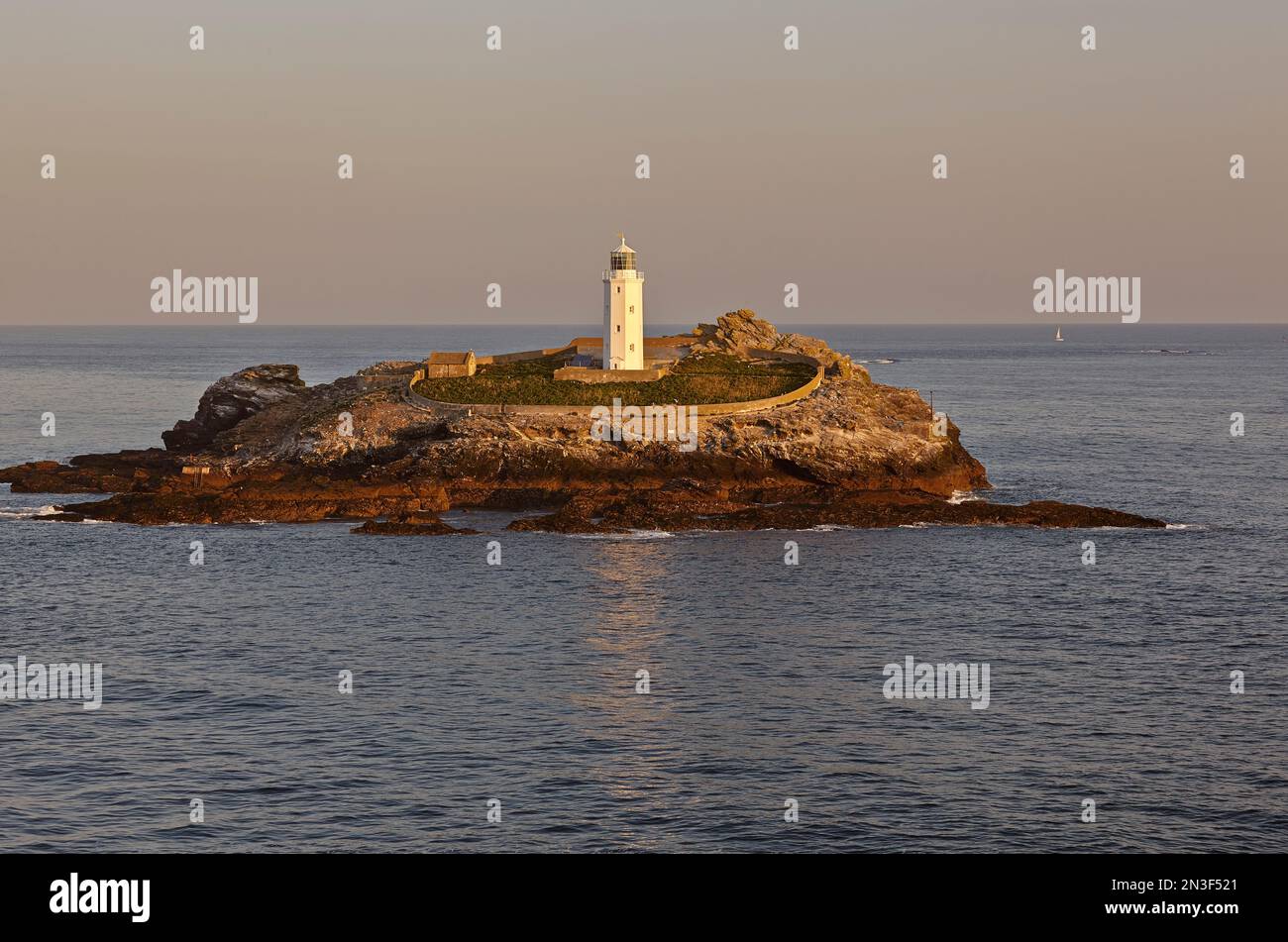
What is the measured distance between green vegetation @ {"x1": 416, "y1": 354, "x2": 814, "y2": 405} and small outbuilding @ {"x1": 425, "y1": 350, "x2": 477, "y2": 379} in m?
0.99

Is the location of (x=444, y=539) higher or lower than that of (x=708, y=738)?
higher

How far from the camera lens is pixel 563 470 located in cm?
7431

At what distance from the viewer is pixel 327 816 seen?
29.9 metres

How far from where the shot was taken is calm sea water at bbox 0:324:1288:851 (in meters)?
30.0

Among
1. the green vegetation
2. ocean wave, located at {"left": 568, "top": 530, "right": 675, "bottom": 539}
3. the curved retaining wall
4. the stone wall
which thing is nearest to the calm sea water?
ocean wave, located at {"left": 568, "top": 530, "right": 675, "bottom": 539}

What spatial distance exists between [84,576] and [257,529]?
11651 millimetres

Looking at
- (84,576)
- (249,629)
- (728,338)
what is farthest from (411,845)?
(728,338)

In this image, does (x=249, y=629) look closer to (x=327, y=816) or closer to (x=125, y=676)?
(x=125, y=676)

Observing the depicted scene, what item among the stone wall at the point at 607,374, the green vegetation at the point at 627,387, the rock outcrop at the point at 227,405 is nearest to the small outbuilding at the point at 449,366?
the green vegetation at the point at 627,387

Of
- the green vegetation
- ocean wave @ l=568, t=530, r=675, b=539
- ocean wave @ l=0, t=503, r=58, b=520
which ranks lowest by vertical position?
ocean wave @ l=568, t=530, r=675, b=539

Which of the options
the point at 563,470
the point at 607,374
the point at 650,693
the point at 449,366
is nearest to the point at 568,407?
the point at 563,470

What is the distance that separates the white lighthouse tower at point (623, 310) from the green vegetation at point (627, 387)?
9.71 ft

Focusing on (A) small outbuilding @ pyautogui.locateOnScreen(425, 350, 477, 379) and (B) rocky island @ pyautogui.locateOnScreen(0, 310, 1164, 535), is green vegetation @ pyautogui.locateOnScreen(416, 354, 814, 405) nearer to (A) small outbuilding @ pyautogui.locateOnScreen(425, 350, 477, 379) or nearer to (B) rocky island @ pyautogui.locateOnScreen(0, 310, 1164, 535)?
(B) rocky island @ pyautogui.locateOnScreen(0, 310, 1164, 535)

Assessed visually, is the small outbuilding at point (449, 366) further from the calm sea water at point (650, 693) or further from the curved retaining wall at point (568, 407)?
the calm sea water at point (650, 693)
